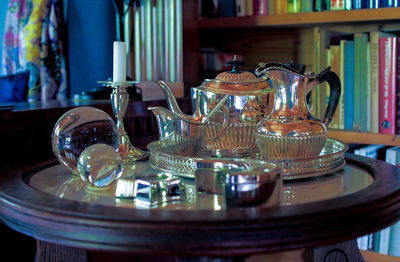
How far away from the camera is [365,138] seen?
4.97 ft

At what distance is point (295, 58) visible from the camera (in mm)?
1866

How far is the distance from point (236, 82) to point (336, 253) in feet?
1.10

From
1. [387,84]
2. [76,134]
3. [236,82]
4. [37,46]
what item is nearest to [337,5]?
[387,84]

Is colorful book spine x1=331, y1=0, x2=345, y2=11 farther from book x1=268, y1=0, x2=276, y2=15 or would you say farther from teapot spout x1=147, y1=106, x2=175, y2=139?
teapot spout x1=147, y1=106, x2=175, y2=139

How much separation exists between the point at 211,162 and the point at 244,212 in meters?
0.15

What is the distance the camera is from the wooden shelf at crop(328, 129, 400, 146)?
1.48 meters

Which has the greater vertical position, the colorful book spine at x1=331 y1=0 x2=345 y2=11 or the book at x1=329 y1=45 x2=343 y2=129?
the colorful book spine at x1=331 y1=0 x2=345 y2=11

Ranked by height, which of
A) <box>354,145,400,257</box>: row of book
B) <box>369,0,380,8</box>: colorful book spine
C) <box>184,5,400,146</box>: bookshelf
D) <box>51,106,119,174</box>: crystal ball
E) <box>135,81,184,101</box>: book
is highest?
<box>369,0,380,8</box>: colorful book spine

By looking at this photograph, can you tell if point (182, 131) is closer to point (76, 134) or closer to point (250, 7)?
point (76, 134)

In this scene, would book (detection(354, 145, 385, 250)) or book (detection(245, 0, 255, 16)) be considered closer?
book (detection(354, 145, 385, 250))

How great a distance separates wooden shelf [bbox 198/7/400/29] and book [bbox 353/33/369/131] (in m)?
0.06

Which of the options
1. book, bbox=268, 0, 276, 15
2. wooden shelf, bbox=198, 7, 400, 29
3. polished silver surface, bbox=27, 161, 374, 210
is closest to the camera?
polished silver surface, bbox=27, 161, 374, 210

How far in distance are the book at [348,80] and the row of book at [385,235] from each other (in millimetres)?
99

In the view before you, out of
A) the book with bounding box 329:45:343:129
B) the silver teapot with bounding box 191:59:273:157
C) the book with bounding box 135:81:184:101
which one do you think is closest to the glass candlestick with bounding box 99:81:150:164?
the silver teapot with bounding box 191:59:273:157
